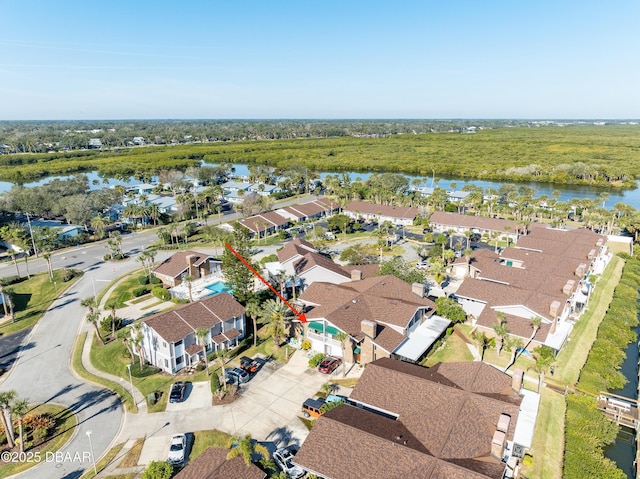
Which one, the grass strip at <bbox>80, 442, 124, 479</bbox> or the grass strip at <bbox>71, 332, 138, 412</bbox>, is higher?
the grass strip at <bbox>80, 442, 124, 479</bbox>

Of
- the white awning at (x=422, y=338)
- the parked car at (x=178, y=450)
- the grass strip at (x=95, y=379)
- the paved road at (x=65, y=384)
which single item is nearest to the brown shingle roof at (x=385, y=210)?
the white awning at (x=422, y=338)

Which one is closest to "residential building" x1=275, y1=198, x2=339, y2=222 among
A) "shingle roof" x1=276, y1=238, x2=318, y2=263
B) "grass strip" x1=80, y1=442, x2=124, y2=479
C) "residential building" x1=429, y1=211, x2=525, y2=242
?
"residential building" x1=429, y1=211, x2=525, y2=242

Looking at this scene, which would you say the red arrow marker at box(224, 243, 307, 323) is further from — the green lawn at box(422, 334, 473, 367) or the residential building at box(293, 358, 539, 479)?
the green lawn at box(422, 334, 473, 367)

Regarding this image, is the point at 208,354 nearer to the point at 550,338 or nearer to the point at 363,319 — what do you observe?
the point at 363,319

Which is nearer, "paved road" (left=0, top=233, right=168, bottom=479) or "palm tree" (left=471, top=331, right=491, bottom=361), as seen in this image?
"paved road" (left=0, top=233, right=168, bottom=479)

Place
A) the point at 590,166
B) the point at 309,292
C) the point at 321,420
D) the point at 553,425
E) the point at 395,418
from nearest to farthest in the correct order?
the point at 321,420 < the point at 395,418 < the point at 553,425 < the point at 309,292 < the point at 590,166

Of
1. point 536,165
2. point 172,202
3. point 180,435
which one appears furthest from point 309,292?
point 536,165

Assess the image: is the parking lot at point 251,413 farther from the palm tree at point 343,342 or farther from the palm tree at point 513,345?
the palm tree at point 513,345
